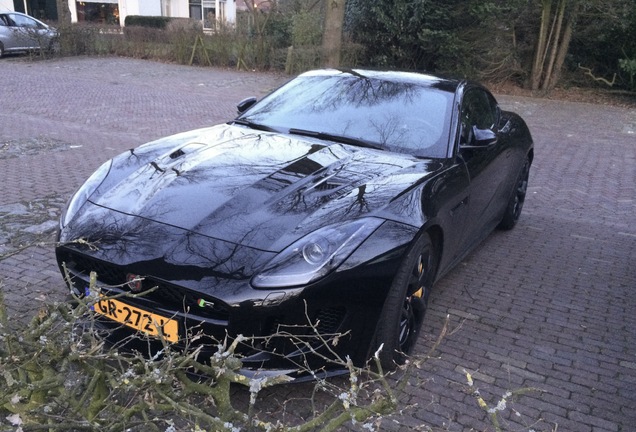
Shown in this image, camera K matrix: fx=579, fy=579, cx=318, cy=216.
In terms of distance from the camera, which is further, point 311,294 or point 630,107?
point 630,107

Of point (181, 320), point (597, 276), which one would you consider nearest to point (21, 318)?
point (181, 320)

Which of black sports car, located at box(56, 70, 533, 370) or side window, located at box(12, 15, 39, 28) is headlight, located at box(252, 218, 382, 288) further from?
side window, located at box(12, 15, 39, 28)

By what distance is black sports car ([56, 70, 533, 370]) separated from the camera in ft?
8.62

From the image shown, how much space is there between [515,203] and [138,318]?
4.12 metres

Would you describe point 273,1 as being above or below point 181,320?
above

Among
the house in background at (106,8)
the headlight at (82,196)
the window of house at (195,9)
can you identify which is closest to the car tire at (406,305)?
the headlight at (82,196)

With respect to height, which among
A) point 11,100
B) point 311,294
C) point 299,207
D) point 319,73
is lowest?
point 11,100

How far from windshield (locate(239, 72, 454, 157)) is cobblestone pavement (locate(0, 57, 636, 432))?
118 centimetres

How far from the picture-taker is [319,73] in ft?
15.9

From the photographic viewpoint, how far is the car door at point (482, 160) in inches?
162

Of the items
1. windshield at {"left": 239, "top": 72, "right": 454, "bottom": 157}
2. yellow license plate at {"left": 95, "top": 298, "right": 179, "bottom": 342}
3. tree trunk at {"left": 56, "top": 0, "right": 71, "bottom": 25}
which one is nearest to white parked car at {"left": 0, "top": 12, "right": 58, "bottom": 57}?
tree trunk at {"left": 56, "top": 0, "right": 71, "bottom": 25}

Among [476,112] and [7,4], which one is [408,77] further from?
[7,4]

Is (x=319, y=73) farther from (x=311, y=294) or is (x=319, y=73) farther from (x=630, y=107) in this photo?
(x=630, y=107)

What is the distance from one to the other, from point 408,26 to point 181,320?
1603 centimetres
